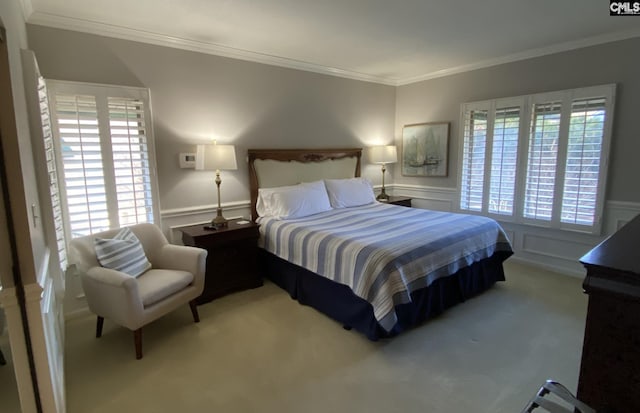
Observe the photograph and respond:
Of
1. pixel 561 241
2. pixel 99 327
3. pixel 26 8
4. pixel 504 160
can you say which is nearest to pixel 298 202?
pixel 99 327

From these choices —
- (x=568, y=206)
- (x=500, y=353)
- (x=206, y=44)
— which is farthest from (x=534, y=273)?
(x=206, y=44)

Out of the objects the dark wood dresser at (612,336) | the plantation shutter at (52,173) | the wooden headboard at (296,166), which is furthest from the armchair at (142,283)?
the dark wood dresser at (612,336)

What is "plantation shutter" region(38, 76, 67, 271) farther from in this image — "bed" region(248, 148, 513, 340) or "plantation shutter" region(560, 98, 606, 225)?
"plantation shutter" region(560, 98, 606, 225)

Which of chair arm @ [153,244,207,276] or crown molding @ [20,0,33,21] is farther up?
crown molding @ [20,0,33,21]

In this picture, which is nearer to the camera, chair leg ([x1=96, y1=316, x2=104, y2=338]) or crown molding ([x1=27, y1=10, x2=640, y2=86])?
chair leg ([x1=96, y1=316, x2=104, y2=338])

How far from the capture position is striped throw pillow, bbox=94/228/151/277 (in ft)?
8.54

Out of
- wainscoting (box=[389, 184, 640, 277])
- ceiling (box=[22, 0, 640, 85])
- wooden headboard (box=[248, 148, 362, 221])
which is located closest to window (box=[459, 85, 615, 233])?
wainscoting (box=[389, 184, 640, 277])

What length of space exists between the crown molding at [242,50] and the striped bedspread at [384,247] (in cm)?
191

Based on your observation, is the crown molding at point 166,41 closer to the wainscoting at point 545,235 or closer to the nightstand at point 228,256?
the wainscoting at point 545,235

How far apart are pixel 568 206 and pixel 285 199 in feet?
10.4

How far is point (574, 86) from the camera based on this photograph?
371 cm

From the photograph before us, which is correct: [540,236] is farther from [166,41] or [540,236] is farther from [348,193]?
[166,41]

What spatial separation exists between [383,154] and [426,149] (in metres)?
0.65

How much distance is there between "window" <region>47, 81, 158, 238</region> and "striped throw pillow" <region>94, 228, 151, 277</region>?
1.33 feet
